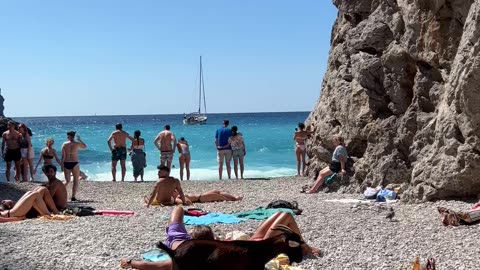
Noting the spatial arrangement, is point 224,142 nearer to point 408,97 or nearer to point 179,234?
point 408,97

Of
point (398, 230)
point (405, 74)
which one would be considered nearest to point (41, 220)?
point (398, 230)

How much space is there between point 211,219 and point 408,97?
18.2ft

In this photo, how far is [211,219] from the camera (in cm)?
908

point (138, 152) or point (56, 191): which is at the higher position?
point (138, 152)

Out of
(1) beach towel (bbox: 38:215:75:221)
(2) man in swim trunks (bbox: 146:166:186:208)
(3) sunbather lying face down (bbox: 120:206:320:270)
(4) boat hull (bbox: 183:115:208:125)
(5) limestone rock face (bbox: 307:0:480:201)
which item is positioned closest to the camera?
(3) sunbather lying face down (bbox: 120:206:320:270)

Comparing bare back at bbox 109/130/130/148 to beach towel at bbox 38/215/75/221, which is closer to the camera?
beach towel at bbox 38/215/75/221

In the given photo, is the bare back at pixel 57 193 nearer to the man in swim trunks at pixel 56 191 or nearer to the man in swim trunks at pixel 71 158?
the man in swim trunks at pixel 56 191

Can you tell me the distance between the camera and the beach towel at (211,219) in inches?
348

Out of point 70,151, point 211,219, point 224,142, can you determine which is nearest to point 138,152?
point 224,142

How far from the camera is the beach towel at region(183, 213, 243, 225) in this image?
884cm

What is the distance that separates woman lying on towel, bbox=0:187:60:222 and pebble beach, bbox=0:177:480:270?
0.38m

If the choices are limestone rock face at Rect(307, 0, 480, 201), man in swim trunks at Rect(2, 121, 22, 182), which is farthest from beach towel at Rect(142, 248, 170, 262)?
man in swim trunks at Rect(2, 121, 22, 182)

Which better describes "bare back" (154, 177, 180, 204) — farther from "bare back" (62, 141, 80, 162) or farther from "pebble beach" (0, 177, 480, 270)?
"bare back" (62, 141, 80, 162)

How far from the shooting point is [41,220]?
30.1ft
